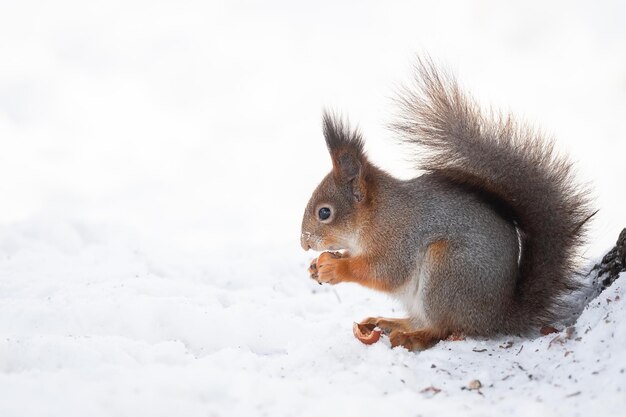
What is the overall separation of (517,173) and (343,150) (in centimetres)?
60

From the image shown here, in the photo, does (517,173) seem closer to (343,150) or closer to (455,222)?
(455,222)

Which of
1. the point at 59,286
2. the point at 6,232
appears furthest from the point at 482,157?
the point at 6,232

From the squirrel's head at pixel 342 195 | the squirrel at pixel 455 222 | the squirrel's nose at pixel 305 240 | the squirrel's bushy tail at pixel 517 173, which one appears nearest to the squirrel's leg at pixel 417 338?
the squirrel at pixel 455 222

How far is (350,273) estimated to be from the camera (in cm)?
220

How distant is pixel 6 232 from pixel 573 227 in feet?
10.5

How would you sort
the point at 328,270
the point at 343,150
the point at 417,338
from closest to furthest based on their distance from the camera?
the point at 417,338
the point at 328,270
the point at 343,150

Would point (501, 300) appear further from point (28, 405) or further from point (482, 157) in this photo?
point (28, 405)

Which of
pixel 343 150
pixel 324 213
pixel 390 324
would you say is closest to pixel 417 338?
pixel 390 324

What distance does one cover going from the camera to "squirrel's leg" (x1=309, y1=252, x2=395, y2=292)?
7.17 ft

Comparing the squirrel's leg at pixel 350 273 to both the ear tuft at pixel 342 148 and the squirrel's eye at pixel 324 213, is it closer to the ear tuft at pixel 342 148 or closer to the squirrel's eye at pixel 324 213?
the squirrel's eye at pixel 324 213

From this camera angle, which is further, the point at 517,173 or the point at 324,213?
the point at 324,213

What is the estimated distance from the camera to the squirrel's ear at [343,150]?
2.32m

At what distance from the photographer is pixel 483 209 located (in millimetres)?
2123

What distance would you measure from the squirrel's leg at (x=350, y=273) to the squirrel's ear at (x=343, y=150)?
0.80 ft
